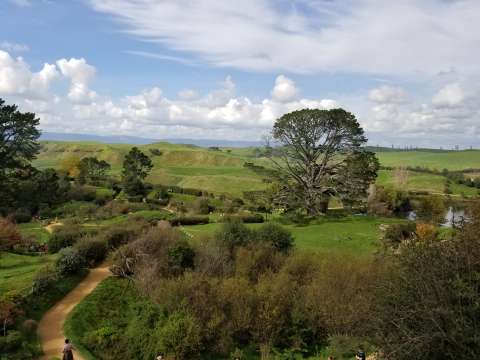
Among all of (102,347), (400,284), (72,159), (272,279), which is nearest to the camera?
(400,284)

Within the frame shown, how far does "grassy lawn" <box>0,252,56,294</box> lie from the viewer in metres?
22.2

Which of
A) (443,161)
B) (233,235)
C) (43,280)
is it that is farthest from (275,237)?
(443,161)

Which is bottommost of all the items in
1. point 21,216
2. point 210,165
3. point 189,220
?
point 21,216

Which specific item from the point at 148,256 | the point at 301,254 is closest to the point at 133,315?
the point at 148,256

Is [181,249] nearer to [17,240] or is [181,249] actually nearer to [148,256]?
[148,256]

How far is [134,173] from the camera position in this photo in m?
66.3

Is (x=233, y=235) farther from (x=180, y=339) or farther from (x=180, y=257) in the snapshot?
(x=180, y=339)

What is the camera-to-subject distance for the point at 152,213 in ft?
147

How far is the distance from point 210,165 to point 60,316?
121m

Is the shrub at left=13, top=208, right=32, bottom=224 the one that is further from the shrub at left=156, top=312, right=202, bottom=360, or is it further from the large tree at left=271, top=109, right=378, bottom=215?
the shrub at left=156, top=312, right=202, bottom=360

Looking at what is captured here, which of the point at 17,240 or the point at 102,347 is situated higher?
the point at 17,240

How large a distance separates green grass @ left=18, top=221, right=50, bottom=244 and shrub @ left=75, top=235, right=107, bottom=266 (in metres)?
6.64

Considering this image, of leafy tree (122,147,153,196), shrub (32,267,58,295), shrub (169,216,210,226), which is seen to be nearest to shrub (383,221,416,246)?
shrub (169,216,210,226)

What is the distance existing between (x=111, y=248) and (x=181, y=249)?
258 inches
